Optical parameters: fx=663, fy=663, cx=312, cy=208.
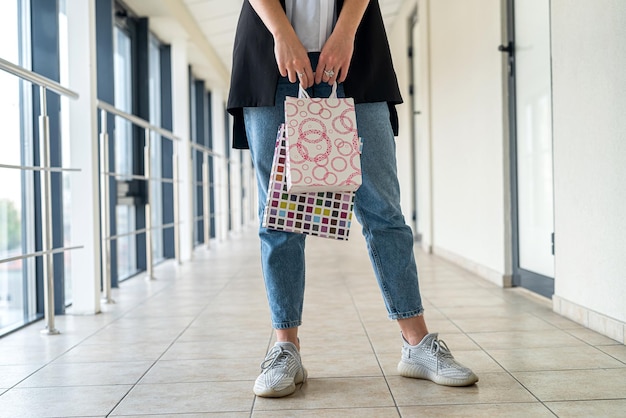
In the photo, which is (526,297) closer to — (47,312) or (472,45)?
(472,45)

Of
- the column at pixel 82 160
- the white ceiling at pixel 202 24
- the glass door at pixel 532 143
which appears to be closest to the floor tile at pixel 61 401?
the column at pixel 82 160

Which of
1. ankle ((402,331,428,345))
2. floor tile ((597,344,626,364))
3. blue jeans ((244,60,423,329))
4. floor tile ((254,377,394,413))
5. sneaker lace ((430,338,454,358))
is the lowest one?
floor tile ((597,344,626,364))

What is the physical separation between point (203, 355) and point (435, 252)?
338 centimetres

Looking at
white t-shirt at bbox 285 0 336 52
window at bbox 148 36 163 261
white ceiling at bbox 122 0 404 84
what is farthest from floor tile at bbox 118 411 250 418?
window at bbox 148 36 163 261

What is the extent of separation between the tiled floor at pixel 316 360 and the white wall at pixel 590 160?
13cm

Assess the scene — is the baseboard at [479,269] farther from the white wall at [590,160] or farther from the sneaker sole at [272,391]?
the sneaker sole at [272,391]

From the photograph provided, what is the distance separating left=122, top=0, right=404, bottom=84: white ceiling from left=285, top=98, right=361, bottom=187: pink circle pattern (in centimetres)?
340

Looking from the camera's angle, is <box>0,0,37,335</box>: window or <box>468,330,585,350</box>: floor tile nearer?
<box>468,330,585,350</box>: floor tile

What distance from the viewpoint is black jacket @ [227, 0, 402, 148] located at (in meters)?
1.44

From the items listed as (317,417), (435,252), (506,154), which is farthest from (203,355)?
(435,252)

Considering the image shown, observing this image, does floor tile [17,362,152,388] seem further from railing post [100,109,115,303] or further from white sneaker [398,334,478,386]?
railing post [100,109,115,303]

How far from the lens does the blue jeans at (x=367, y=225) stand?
1449 millimetres

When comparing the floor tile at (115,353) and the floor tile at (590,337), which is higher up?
the floor tile at (590,337)

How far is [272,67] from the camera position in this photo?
1.43 m
